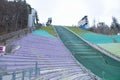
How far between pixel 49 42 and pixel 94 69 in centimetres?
828

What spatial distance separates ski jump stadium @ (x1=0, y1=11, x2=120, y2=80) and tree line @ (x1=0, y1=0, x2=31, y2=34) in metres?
14.8

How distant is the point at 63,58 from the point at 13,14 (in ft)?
87.3

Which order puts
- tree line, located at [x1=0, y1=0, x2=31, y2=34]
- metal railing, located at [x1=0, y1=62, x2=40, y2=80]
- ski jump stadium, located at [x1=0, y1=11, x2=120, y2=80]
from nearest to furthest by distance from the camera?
1. metal railing, located at [x1=0, y1=62, x2=40, y2=80]
2. ski jump stadium, located at [x1=0, y1=11, x2=120, y2=80]
3. tree line, located at [x1=0, y1=0, x2=31, y2=34]

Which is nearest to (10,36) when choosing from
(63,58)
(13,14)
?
(63,58)

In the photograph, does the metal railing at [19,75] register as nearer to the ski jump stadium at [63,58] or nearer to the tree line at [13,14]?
the ski jump stadium at [63,58]

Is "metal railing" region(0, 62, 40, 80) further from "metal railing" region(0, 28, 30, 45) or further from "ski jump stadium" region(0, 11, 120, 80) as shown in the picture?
"metal railing" region(0, 28, 30, 45)

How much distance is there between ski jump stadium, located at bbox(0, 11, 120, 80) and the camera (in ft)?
64.3

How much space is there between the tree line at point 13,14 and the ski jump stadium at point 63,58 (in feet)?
48.5

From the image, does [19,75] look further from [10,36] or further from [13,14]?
[13,14]

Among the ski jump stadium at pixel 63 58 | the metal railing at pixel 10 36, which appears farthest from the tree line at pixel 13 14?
the metal railing at pixel 10 36

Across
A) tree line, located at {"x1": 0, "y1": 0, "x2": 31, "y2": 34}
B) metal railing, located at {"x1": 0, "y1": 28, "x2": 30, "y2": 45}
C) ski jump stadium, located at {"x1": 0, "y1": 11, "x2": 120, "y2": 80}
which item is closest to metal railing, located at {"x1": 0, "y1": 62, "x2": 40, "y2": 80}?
ski jump stadium, located at {"x1": 0, "y1": 11, "x2": 120, "y2": 80}

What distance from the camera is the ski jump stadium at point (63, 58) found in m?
19.6

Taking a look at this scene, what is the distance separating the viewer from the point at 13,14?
169ft

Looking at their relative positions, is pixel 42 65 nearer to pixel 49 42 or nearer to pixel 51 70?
pixel 51 70
